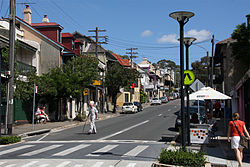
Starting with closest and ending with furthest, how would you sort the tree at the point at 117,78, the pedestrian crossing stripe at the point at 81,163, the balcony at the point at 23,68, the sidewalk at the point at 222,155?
the pedestrian crossing stripe at the point at 81,163 → the sidewalk at the point at 222,155 → the balcony at the point at 23,68 → the tree at the point at 117,78

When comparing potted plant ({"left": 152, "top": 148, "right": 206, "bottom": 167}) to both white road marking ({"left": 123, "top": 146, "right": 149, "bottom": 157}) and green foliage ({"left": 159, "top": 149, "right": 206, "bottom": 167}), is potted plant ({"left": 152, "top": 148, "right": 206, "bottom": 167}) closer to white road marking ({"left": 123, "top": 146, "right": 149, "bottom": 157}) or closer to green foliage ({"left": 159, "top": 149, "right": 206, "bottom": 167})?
green foliage ({"left": 159, "top": 149, "right": 206, "bottom": 167})

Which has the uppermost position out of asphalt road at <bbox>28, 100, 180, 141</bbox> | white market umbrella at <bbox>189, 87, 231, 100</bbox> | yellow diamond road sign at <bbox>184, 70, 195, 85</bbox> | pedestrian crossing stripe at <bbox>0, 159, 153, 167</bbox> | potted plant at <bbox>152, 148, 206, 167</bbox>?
yellow diamond road sign at <bbox>184, 70, 195, 85</bbox>

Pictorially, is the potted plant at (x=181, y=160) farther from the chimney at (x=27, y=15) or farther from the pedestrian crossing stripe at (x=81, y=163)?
the chimney at (x=27, y=15)

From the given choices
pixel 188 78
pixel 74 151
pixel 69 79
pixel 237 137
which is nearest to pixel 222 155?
pixel 237 137

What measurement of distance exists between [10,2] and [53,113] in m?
15.6

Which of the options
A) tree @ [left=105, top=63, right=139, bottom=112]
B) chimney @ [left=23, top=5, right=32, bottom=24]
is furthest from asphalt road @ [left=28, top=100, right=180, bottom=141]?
tree @ [left=105, top=63, right=139, bottom=112]

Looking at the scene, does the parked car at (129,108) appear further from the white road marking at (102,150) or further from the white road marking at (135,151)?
the white road marking at (135,151)

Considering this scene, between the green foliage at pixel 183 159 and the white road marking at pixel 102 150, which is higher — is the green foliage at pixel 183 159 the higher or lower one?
the higher one

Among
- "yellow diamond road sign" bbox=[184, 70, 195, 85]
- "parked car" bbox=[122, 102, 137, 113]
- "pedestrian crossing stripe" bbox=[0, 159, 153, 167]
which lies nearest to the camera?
"pedestrian crossing stripe" bbox=[0, 159, 153, 167]

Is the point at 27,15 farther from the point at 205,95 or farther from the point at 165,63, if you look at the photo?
the point at 165,63

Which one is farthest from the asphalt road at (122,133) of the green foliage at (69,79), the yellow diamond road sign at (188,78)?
the yellow diamond road sign at (188,78)

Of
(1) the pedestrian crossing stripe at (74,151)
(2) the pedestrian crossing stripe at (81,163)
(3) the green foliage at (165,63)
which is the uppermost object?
(3) the green foliage at (165,63)

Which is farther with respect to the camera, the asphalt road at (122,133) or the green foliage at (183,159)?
the asphalt road at (122,133)

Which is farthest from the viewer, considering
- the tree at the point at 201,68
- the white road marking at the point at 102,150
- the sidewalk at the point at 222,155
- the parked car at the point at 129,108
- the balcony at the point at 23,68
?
the tree at the point at 201,68
